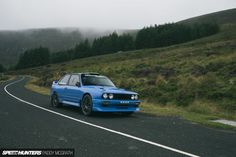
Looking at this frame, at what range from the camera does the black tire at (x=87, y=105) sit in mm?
11957

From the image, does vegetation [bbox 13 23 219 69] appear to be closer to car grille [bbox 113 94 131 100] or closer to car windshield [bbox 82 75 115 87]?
car windshield [bbox 82 75 115 87]

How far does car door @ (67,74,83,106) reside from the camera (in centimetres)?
1297

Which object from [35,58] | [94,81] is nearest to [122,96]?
[94,81]

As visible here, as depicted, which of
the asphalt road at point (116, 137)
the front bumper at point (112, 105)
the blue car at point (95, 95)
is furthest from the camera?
the blue car at point (95, 95)

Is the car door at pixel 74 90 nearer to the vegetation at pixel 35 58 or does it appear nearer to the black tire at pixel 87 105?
the black tire at pixel 87 105

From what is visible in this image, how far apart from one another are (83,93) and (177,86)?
9.66 meters

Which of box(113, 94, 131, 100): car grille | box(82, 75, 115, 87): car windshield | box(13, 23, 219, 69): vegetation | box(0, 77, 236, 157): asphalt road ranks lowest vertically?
box(0, 77, 236, 157): asphalt road

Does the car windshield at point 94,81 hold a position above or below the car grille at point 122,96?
above

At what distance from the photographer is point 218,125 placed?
10594 millimetres

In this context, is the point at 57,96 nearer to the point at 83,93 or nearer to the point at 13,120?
the point at 83,93

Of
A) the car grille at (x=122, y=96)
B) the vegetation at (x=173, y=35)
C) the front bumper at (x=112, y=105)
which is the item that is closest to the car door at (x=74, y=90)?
the front bumper at (x=112, y=105)

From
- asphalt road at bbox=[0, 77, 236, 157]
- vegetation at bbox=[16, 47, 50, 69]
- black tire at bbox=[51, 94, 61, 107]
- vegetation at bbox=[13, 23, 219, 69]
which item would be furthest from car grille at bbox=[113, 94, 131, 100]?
vegetation at bbox=[16, 47, 50, 69]

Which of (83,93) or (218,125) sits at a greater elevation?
(83,93)

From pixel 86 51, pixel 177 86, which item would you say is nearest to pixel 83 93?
pixel 177 86
